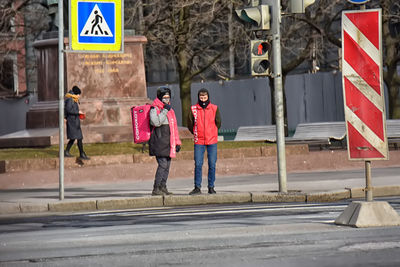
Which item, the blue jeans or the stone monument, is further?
the stone monument

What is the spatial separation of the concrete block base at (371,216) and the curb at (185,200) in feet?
15.6

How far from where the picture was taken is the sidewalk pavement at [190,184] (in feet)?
51.2

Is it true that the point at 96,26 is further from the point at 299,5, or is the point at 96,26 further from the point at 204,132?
the point at 299,5

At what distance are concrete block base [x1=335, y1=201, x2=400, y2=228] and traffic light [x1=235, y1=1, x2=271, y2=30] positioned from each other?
217 inches

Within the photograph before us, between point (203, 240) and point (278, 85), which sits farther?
point (278, 85)

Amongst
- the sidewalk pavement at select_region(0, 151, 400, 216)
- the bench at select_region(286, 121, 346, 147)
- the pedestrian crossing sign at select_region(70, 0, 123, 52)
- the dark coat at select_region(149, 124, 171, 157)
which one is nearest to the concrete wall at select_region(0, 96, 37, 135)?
the bench at select_region(286, 121, 346, 147)

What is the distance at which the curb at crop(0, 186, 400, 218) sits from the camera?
50.8 ft

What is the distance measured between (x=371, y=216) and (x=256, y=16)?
573 centimetres

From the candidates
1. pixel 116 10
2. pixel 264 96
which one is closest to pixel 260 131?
pixel 264 96

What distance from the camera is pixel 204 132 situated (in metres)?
16.3

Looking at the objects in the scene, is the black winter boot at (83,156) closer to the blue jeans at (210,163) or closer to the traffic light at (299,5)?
the blue jeans at (210,163)

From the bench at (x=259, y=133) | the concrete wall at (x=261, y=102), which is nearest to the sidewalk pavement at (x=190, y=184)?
the bench at (x=259, y=133)

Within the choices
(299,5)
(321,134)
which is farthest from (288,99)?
(299,5)

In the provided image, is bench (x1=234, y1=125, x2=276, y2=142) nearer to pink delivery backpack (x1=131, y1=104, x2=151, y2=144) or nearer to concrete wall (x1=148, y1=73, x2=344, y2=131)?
concrete wall (x1=148, y1=73, x2=344, y2=131)
